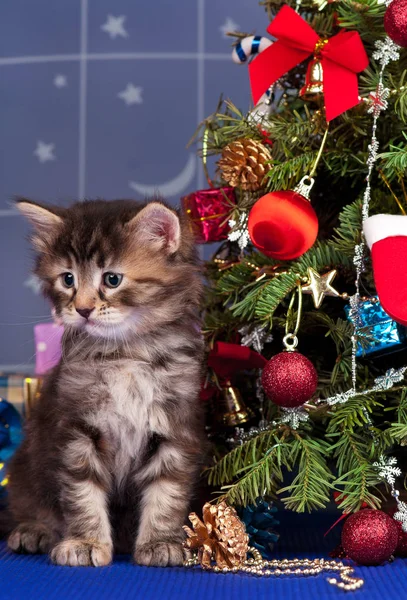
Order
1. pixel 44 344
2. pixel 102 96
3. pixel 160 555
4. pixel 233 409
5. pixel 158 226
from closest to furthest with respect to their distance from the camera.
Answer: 1. pixel 160 555
2. pixel 158 226
3. pixel 233 409
4. pixel 44 344
5. pixel 102 96

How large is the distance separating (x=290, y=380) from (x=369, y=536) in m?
0.27

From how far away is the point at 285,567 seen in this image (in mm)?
1338

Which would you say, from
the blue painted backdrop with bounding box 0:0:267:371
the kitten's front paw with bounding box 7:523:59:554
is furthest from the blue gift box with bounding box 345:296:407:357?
the blue painted backdrop with bounding box 0:0:267:371

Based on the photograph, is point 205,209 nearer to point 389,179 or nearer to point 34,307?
point 389,179

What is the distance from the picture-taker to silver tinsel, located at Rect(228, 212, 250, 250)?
148 cm

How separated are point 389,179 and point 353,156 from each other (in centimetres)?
8

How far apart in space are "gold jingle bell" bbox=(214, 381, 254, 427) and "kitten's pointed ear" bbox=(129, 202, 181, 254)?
35cm

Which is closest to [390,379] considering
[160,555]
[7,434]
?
[160,555]

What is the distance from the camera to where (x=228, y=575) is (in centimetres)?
129

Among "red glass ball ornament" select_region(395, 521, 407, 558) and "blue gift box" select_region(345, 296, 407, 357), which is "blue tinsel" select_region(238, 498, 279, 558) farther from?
"blue gift box" select_region(345, 296, 407, 357)

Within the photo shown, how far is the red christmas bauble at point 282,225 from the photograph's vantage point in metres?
1.36

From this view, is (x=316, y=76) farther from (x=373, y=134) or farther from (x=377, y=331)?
(x=377, y=331)

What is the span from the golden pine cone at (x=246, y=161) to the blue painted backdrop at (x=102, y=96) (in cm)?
99

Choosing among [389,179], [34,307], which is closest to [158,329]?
[389,179]
